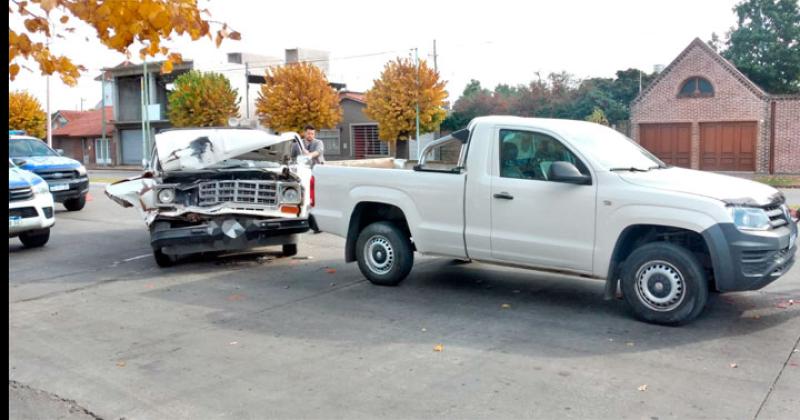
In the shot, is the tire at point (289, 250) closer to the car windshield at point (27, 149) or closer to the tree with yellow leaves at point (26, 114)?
the car windshield at point (27, 149)

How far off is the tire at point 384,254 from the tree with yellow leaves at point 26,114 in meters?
42.5

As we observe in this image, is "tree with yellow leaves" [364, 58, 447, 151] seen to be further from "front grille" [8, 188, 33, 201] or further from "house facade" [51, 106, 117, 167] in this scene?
"front grille" [8, 188, 33, 201]

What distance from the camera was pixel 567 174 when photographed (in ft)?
23.0

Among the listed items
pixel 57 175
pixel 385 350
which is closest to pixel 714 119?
pixel 57 175

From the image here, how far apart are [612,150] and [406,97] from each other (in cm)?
3253

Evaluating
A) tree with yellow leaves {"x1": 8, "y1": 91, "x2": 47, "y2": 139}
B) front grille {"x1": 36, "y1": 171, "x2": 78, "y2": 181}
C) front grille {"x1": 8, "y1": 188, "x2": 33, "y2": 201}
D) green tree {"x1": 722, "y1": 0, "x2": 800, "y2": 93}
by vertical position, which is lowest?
front grille {"x1": 8, "y1": 188, "x2": 33, "y2": 201}

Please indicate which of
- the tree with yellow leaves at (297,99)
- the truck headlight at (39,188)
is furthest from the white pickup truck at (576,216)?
the tree with yellow leaves at (297,99)

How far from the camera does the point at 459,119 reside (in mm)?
44812

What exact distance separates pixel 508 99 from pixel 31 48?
4143 centimetres

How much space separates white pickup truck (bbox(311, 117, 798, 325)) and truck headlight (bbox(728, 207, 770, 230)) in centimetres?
1

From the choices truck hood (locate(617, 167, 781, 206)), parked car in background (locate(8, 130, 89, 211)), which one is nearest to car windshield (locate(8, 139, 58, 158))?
parked car in background (locate(8, 130, 89, 211))

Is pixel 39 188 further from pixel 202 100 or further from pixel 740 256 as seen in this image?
pixel 202 100

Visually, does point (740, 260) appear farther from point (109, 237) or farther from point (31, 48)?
point (109, 237)

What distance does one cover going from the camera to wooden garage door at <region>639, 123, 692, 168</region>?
120 feet
